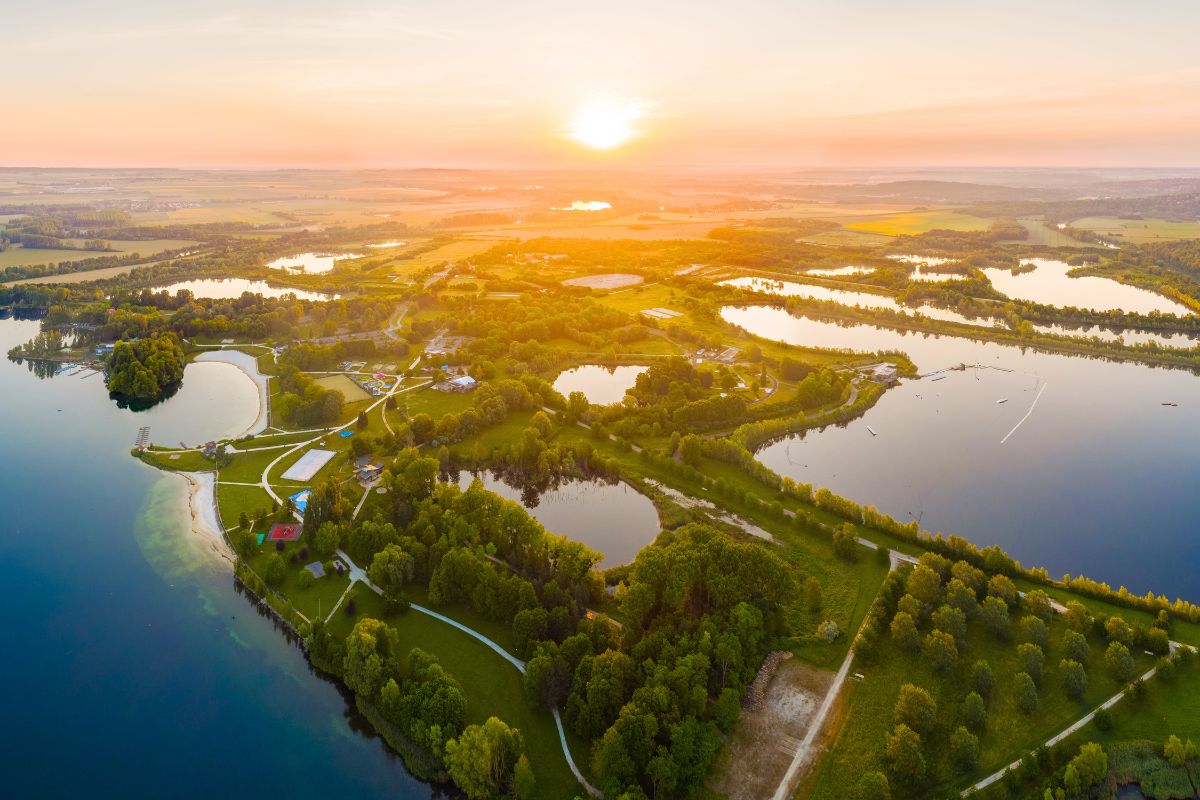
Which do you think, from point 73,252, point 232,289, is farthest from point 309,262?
point 73,252

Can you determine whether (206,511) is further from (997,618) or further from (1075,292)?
(1075,292)

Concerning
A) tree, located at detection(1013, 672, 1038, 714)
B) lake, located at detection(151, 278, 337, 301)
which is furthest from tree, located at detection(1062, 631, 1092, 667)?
lake, located at detection(151, 278, 337, 301)

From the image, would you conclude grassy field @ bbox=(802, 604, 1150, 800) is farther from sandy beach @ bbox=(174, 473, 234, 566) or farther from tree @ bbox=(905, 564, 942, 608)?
sandy beach @ bbox=(174, 473, 234, 566)

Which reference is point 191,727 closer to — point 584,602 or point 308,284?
point 584,602

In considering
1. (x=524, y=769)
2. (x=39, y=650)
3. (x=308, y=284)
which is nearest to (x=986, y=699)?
(x=524, y=769)

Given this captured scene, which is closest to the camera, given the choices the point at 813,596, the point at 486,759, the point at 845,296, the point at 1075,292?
the point at 486,759

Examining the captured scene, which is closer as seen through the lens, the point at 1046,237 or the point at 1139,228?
the point at 1046,237

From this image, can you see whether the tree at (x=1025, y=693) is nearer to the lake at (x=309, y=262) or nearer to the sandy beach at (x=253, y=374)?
the sandy beach at (x=253, y=374)
